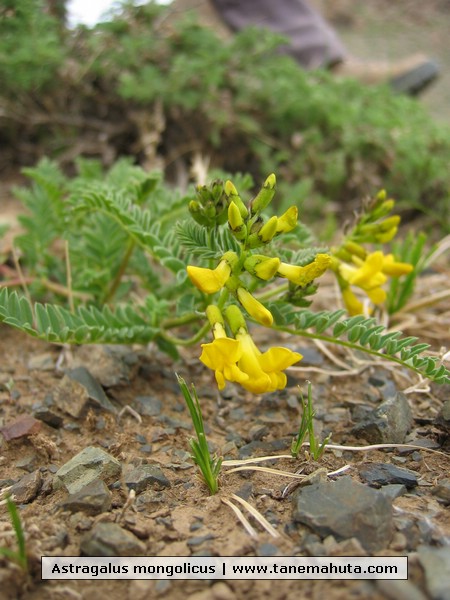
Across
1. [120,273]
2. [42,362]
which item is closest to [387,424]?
[120,273]

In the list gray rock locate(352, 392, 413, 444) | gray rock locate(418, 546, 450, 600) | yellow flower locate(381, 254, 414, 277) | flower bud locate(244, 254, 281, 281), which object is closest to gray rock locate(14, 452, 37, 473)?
flower bud locate(244, 254, 281, 281)

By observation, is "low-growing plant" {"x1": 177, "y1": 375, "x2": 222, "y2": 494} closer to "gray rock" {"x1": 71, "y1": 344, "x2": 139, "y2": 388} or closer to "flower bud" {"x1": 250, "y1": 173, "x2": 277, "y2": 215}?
"flower bud" {"x1": 250, "y1": 173, "x2": 277, "y2": 215}

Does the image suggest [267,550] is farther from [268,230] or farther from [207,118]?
[207,118]

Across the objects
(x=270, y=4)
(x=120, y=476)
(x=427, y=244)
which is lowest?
(x=427, y=244)

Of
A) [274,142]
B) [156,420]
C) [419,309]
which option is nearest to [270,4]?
[274,142]

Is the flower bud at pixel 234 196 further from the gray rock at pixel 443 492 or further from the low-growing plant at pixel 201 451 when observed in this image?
the gray rock at pixel 443 492

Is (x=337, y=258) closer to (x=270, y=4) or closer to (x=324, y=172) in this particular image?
(x=324, y=172)
